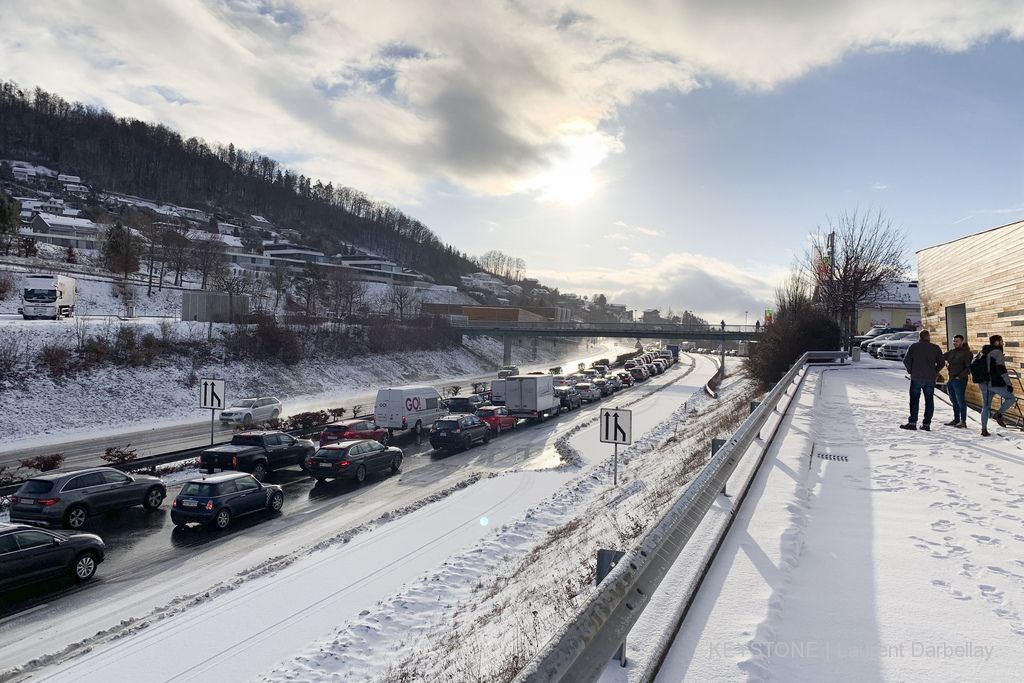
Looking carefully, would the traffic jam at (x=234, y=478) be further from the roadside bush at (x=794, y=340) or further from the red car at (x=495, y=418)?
the roadside bush at (x=794, y=340)

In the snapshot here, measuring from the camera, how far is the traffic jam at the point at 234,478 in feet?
37.6

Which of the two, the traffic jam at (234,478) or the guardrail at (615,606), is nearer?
the guardrail at (615,606)

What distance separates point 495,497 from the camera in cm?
1748

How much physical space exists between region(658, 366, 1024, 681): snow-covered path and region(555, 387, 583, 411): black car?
30.2 metres

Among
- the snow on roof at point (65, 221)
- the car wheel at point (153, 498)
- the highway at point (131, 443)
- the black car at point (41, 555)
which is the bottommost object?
the highway at point (131, 443)

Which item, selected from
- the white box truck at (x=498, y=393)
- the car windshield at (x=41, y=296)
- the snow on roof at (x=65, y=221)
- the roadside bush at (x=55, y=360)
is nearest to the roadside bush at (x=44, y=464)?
the roadside bush at (x=55, y=360)

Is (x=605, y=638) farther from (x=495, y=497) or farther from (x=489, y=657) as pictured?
(x=495, y=497)

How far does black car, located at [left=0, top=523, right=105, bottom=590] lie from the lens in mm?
10766

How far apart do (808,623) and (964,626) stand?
1056 mm

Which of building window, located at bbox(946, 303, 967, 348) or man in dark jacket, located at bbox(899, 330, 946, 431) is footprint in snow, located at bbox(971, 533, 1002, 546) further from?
building window, located at bbox(946, 303, 967, 348)

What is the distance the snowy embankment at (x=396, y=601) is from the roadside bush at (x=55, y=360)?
30059 mm

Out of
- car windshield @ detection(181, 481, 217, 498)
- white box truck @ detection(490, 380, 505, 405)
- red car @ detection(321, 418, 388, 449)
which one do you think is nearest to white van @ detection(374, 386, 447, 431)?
red car @ detection(321, 418, 388, 449)

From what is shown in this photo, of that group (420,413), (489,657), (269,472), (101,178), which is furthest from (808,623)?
(101,178)

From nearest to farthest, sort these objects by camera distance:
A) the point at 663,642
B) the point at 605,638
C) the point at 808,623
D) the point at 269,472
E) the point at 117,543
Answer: the point at 605,638
the point at 663,642
the point at 808,623
the point at 117,543
the point at 269,472
